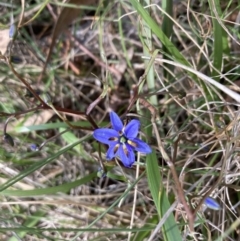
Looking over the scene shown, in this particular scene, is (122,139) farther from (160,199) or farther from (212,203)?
(212,203)

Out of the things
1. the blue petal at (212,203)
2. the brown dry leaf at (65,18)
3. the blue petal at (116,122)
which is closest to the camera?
the blue petal at (116,122)

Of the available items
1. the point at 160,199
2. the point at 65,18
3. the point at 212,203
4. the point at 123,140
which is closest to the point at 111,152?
the point at 123,140

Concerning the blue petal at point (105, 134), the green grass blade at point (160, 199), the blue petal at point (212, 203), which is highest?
the blue petal at point (105, 134)

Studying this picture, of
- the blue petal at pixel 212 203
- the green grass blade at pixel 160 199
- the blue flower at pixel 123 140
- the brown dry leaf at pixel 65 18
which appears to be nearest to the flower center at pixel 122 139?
the blue flower at pixel 123 140

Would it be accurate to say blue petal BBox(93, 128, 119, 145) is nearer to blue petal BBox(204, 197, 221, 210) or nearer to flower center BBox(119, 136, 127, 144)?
flower center BBox(119, 136, 127, 144)

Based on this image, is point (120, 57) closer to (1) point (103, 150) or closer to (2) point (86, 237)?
(1) point (103, 150)

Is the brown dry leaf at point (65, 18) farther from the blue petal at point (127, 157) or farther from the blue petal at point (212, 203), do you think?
the blue petal at point (212, 203)

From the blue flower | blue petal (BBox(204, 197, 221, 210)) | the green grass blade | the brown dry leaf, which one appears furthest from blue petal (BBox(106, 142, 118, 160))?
the brown dry leaf
